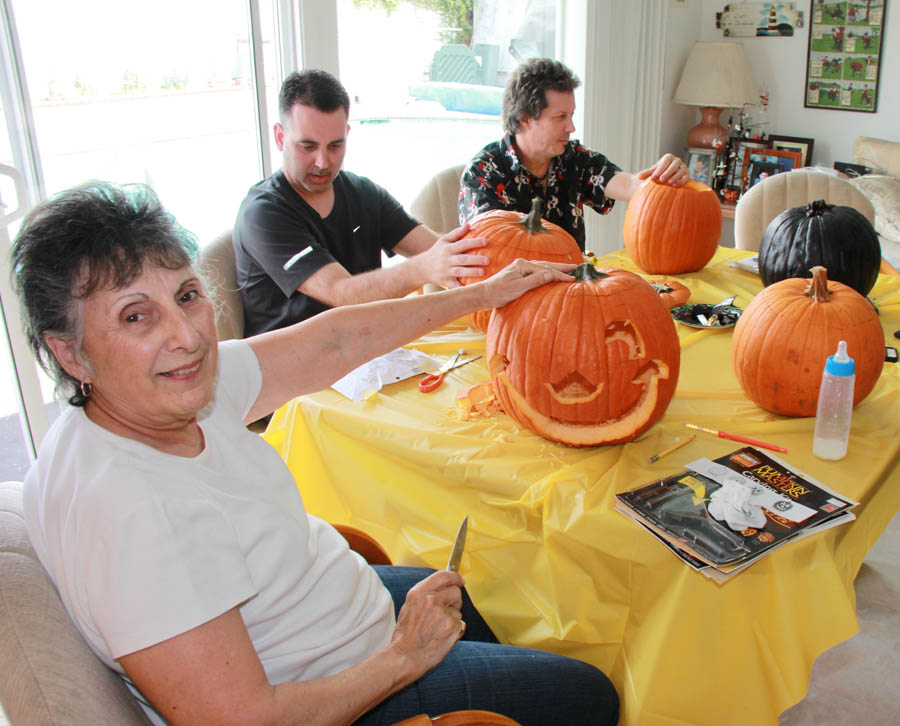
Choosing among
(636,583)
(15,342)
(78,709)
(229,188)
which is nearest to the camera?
(78,709)

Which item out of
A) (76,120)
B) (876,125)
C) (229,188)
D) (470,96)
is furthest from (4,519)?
(876,125)

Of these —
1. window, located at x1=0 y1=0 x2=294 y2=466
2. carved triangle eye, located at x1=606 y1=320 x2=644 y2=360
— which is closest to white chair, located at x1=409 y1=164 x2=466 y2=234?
window, located at x1=0 y1=0 x2=294 y2=466

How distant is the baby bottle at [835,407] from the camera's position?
3.91 feet

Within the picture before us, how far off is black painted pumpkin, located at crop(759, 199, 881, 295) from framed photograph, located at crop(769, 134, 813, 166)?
2.61m

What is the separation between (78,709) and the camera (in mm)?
690

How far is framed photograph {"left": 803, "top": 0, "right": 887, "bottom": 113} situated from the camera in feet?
12.5

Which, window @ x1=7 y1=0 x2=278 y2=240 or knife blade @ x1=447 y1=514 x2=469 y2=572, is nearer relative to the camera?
knife blade @ x1=447 y1=514 x2=469 y2=572

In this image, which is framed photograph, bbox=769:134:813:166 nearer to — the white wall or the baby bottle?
the white wall

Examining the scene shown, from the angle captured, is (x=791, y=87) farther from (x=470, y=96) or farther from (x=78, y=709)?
(x=78, y=709)

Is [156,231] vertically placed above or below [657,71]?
below

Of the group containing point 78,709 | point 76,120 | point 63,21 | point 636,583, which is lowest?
point 636,583

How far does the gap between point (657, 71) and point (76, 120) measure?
2.98 meters

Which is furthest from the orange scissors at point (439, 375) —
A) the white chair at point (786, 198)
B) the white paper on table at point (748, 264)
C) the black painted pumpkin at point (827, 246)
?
the white chair at point (786, 198)

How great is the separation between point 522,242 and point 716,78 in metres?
2.99
